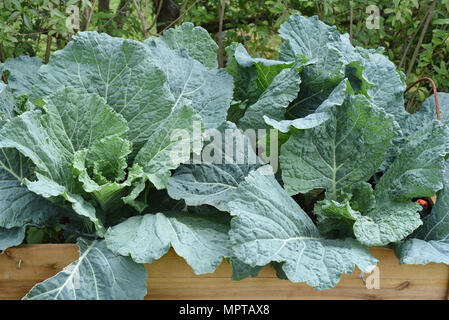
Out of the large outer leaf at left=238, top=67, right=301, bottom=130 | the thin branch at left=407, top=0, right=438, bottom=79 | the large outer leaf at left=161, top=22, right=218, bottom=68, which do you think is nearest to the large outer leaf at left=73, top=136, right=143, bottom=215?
the large outer leaf at left=238, top=67, right=301, bottom=130

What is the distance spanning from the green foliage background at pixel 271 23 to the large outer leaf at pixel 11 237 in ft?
3.38

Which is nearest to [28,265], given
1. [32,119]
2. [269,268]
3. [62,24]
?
[32,119]

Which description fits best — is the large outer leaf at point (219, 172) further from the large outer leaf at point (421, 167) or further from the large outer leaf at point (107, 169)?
the large outer leaf at point (421, 167)

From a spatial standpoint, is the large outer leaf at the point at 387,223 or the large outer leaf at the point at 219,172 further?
the large outer leaf at the point at 219,172

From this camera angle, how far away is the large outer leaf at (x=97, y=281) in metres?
1.03

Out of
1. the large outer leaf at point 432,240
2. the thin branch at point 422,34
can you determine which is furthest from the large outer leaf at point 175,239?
the thin branch at point 422,34

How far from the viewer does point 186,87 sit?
1.41 m

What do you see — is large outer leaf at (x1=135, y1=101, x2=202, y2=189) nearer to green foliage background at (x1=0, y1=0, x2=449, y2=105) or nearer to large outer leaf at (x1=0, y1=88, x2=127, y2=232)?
large outer leaf at (x1=0, y1=88, x2=127, y2=232)

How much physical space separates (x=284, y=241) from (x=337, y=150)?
330 millimetres

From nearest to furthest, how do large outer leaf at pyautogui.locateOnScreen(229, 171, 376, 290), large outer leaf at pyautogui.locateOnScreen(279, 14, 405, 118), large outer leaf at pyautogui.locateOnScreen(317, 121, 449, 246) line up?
large outer leaf at pyautogui.locateOnScreen(229, 171, 376, 290), large outer leaf at pyautogui.locateOnScreen(317, 121, 449, 246), large outer leaf at pyautogui.locateOnScreen(279, 14, 405, 118)

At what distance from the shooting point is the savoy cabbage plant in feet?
3.51

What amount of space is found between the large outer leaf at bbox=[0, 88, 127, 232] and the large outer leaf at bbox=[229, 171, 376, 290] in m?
0.36
